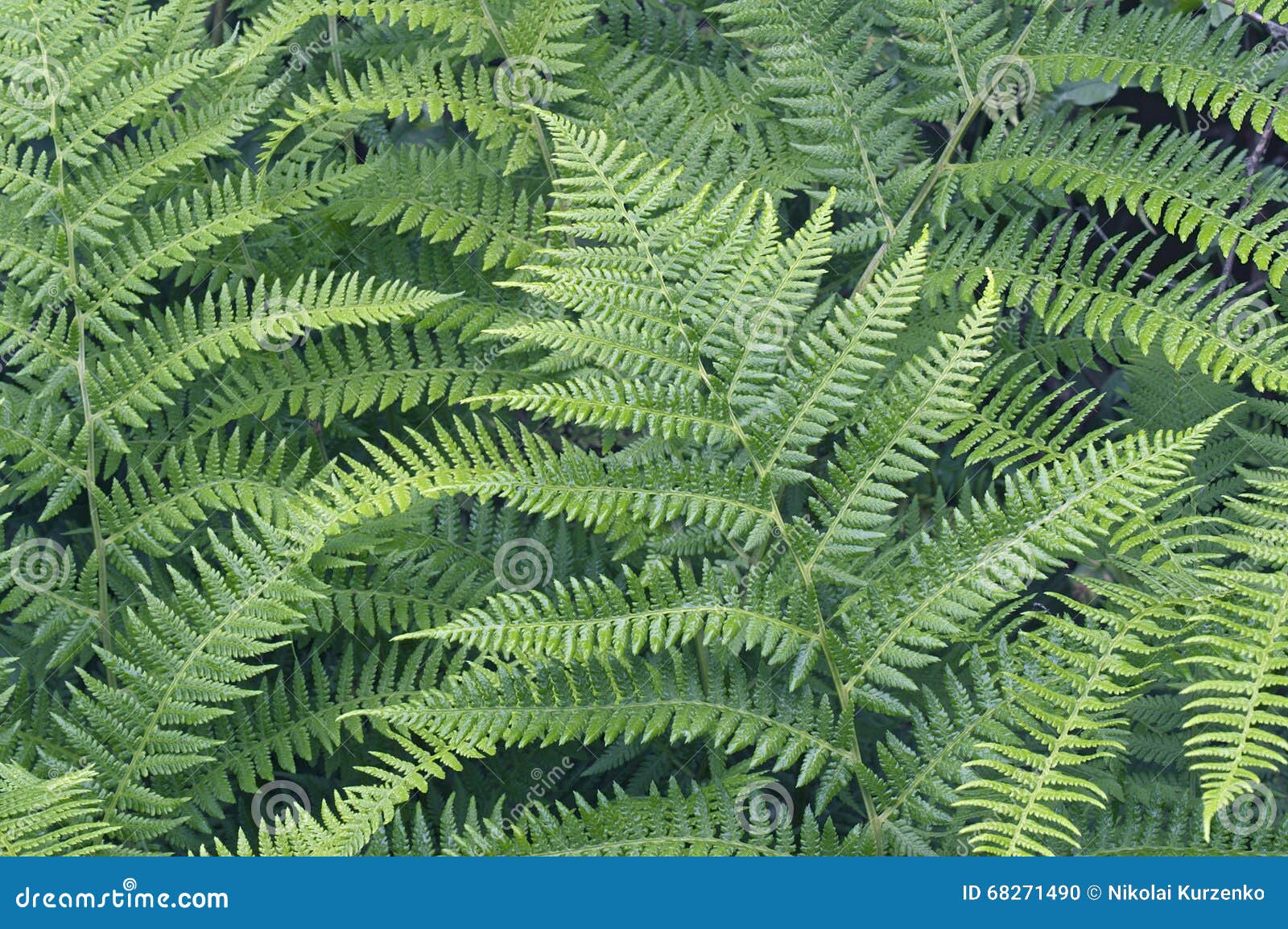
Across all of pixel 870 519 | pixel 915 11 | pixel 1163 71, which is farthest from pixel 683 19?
pixel 870 519

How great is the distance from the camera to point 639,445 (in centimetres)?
164

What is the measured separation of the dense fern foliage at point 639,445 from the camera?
1.30m

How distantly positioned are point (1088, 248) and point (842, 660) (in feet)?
4.59

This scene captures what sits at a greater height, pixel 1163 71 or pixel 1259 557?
pixel 1163 71

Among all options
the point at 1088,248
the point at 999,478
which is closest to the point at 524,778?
the point at 999,478

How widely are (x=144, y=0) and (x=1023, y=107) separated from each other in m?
1.46

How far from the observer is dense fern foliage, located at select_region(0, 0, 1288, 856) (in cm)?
130

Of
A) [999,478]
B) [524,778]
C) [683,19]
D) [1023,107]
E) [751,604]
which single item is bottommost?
[524,778]

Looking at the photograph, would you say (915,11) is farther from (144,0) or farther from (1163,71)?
(144,0)

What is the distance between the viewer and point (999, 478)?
198 cm

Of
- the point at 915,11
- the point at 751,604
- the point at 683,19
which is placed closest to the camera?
the point at 751,604

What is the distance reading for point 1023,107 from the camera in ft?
6.21

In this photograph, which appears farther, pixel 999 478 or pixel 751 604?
pixel 999 478

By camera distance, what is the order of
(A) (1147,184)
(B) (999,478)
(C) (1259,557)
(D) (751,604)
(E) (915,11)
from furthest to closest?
(B) (999,478), (E) (915,11), (A) (1147,184), (D) (751,604), (C) (1259,557)
